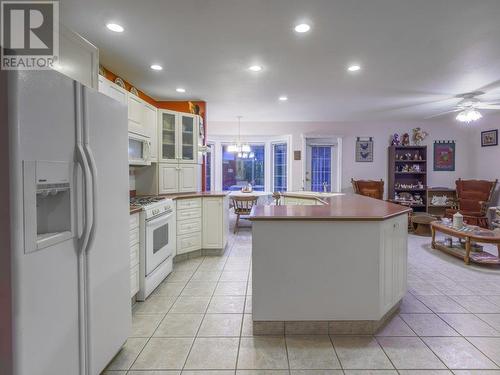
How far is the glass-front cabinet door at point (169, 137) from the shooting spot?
4.11 metres

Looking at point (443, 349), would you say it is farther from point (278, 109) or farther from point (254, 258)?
point (278, 109)

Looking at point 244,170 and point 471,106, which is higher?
point 471,106

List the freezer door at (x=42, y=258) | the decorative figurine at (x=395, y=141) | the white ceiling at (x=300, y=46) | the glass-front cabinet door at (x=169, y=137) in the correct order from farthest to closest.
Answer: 1. the decorative figurine at (x=395, y=141)
2. the glass-front cabinet door at (x=169, y=137)
3. the white ceiling at (x=300, y=46)
4. the freezer door at (x=42, y=258)

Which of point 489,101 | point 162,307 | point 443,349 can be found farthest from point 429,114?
point 162,307

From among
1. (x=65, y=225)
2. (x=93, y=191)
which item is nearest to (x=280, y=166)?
(x=93, y=191)

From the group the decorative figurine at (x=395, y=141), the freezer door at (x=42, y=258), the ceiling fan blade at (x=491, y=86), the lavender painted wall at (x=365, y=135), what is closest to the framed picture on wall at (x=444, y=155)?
the lavender painted wall at (x=365, y=135)

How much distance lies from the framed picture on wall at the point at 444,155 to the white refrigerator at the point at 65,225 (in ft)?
23.5

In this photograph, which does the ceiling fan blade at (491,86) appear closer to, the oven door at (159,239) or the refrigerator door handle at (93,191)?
the oven door at (159,239)

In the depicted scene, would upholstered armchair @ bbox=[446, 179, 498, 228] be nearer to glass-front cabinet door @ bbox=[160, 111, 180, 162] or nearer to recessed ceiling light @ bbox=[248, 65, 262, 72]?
recessed ceiling light @ bbox=[248, 65, 262, 72]

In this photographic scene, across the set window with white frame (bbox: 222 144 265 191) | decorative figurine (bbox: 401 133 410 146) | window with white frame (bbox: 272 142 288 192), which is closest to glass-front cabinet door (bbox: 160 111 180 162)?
window with white frame (bbox: 222 144 265 191)

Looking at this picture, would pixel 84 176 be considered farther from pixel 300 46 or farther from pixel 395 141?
pixel 395 141

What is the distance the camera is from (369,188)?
6344 millimetres

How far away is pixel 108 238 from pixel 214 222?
2.52 m

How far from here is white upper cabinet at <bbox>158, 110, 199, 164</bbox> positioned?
4.12 m
